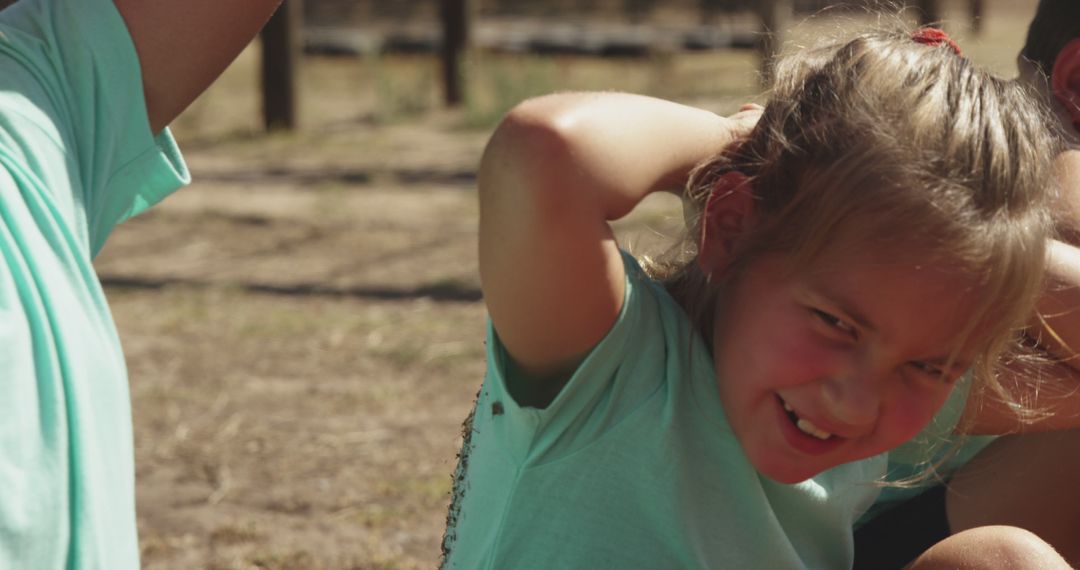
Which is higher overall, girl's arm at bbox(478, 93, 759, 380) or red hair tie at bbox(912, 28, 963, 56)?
red hair tie at bbox(912, 28, 963, 56)

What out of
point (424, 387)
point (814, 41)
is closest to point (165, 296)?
point (424, 387)

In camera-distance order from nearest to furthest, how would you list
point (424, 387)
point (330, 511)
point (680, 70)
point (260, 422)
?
point (330, 511) < point (260, 422) < point (424, 387) < point (680, 70)

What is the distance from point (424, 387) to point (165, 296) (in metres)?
1.17

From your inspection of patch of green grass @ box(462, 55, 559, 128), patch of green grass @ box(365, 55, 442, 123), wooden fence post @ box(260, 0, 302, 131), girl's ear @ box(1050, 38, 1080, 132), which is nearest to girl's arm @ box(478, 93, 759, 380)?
girl's ear @ box(1050, 38, 1080, 132)

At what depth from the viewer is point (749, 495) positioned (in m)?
1.52

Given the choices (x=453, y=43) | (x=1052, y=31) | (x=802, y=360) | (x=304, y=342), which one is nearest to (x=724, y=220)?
(x=802, y=360)

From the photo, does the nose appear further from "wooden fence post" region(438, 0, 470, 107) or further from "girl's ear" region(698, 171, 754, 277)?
"wooden fence post" region(438, 0, 470, 107)

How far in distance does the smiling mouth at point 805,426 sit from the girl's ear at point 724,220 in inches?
6.5

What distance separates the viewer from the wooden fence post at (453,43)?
8.75m

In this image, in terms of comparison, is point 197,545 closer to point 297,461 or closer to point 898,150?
point 297,461

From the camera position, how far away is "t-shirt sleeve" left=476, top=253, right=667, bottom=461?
140 cm

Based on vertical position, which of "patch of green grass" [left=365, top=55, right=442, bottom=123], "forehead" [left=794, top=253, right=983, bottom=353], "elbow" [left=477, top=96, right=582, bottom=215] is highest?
"elbow" [left=477, top=96, right=582, bottom=215]

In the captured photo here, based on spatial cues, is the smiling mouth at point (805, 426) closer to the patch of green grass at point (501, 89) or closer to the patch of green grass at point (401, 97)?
the patch of green grass at point (501, 89)

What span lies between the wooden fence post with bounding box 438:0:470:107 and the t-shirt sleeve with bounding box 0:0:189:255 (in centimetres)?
724
